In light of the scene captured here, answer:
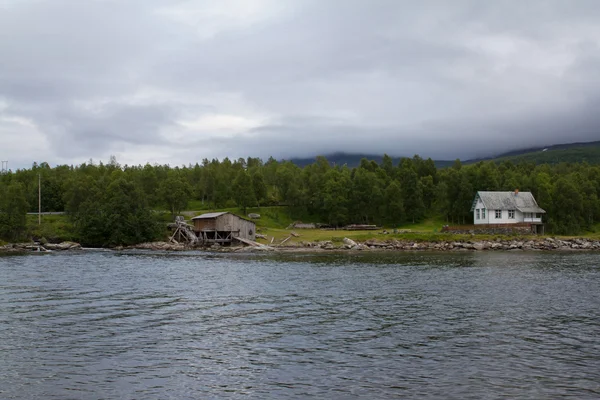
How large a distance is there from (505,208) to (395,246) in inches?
1276

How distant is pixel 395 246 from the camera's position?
84.8 meters

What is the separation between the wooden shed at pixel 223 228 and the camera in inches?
3676

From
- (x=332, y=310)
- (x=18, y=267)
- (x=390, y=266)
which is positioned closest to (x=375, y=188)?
(x=390, y=266)

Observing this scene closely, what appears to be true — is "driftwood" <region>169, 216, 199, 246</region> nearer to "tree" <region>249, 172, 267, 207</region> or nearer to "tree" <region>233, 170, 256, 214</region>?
"tree" <region>233, 170, 256, 214</region>

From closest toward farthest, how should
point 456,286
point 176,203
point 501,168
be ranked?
point 456,286 → point 176,203 → point 501,168

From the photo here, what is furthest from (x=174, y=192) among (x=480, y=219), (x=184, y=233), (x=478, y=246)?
(x=480, y=219)

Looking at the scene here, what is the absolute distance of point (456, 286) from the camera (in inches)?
1559

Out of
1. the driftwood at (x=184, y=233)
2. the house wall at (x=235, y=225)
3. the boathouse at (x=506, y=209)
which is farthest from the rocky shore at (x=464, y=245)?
the driftwood at (x=184, y=233)

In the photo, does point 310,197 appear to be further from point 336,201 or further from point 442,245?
point 442,245

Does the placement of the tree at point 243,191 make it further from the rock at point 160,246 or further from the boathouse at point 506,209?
the boathouse at point 506,209

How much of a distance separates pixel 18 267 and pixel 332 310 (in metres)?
38.1

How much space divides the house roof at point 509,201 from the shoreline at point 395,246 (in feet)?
52.2

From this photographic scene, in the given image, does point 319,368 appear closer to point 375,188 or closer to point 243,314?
point 243,314

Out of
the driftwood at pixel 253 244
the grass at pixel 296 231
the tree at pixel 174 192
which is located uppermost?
the tree at pixel 174 192
